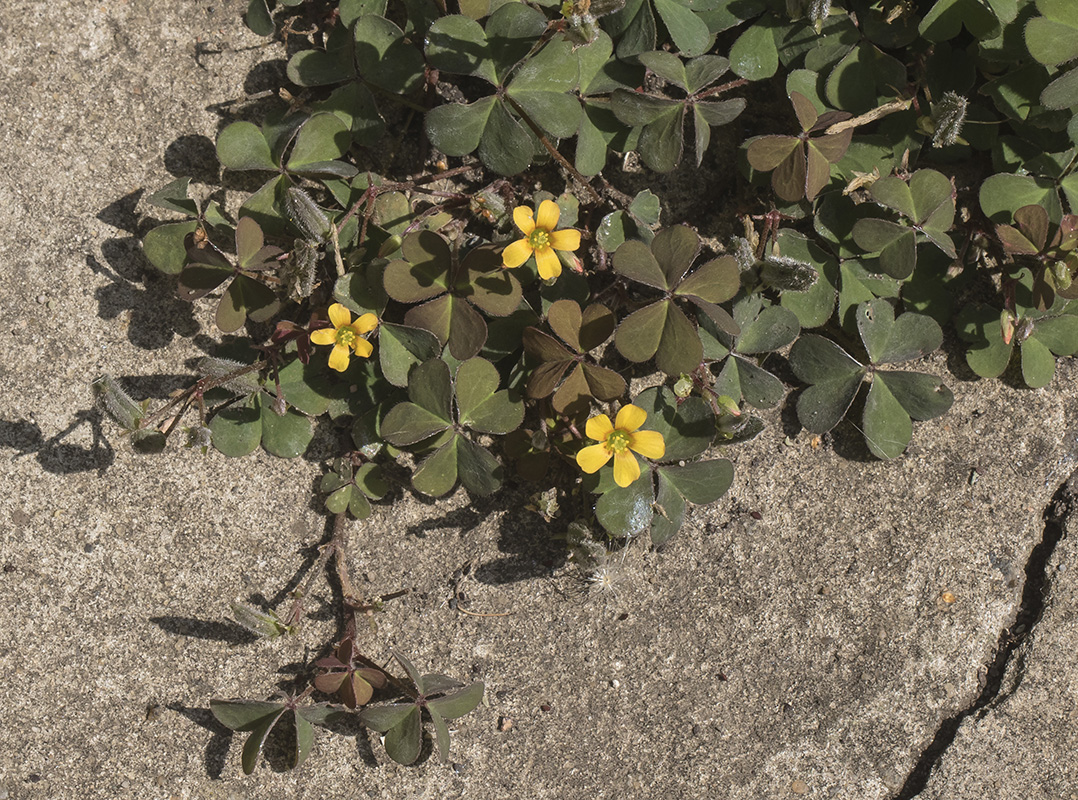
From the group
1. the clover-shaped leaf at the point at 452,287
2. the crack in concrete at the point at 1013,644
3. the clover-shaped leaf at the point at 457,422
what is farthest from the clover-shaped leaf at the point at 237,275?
the crack in concrete at the point at 1013,644

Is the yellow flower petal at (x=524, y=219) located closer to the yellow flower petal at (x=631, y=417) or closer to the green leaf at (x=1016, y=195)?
the yellow flower petal at (x=631, y=417)

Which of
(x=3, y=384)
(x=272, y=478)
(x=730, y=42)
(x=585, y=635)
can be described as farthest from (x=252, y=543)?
(x=730, y=42)

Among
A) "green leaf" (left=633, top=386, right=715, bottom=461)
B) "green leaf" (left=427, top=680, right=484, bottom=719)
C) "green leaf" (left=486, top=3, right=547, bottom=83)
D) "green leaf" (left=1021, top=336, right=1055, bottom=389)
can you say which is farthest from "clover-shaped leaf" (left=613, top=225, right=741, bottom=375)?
"green leaf" (left=427, top=680, right=484, bottom=719)

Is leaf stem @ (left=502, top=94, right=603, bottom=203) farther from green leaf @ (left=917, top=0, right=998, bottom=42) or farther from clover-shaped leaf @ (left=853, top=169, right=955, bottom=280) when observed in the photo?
green leaf @ (left=917, top=0, right=998, bottom=42)

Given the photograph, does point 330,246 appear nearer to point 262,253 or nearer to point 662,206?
point 262,253

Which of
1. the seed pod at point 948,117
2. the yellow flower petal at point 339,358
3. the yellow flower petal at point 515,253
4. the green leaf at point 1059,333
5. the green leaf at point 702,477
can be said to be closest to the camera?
the yellow flower petal at point 515,253

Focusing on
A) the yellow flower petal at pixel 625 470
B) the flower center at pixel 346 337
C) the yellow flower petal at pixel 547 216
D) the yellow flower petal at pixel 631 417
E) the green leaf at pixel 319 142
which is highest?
the green leaf at pixel 319 142

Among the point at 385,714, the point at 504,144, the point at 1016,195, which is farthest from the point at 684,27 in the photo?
the point at 385,714
